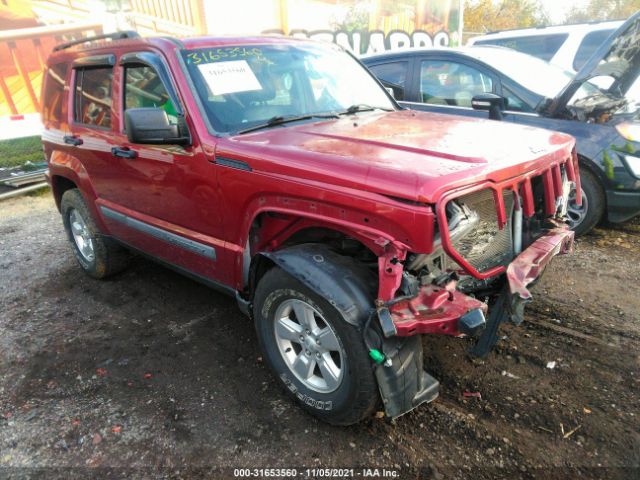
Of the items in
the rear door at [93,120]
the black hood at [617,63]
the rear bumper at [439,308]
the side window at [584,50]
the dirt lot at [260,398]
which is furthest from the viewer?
the side window at [584,50]

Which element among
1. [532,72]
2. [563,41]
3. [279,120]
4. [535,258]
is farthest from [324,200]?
[563,41]

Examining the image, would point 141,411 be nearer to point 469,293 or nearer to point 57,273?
point 469,293

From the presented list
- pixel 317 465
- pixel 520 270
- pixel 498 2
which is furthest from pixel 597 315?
pixel 498 2

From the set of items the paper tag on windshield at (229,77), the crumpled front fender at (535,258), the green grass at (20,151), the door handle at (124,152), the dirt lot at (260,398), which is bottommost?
the green grass at (20,151)

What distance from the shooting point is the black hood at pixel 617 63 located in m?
4.26

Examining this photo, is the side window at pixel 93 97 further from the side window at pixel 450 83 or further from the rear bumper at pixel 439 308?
the side window at pixel 450 83

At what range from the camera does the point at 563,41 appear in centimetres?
935

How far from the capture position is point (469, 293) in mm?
2578

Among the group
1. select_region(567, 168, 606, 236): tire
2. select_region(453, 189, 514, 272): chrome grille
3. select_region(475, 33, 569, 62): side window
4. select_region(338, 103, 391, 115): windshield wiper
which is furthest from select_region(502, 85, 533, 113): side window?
select_region(475, 33, 569, 62): side window

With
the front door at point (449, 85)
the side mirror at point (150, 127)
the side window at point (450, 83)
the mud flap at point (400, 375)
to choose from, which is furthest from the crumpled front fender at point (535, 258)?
the side window at point (450, 83)

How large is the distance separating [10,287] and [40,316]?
34.3 inches

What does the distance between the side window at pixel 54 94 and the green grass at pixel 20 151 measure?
563 centimetres

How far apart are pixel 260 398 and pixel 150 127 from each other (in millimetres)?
1705

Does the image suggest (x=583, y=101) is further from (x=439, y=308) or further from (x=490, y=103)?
(x=439, y=308)
